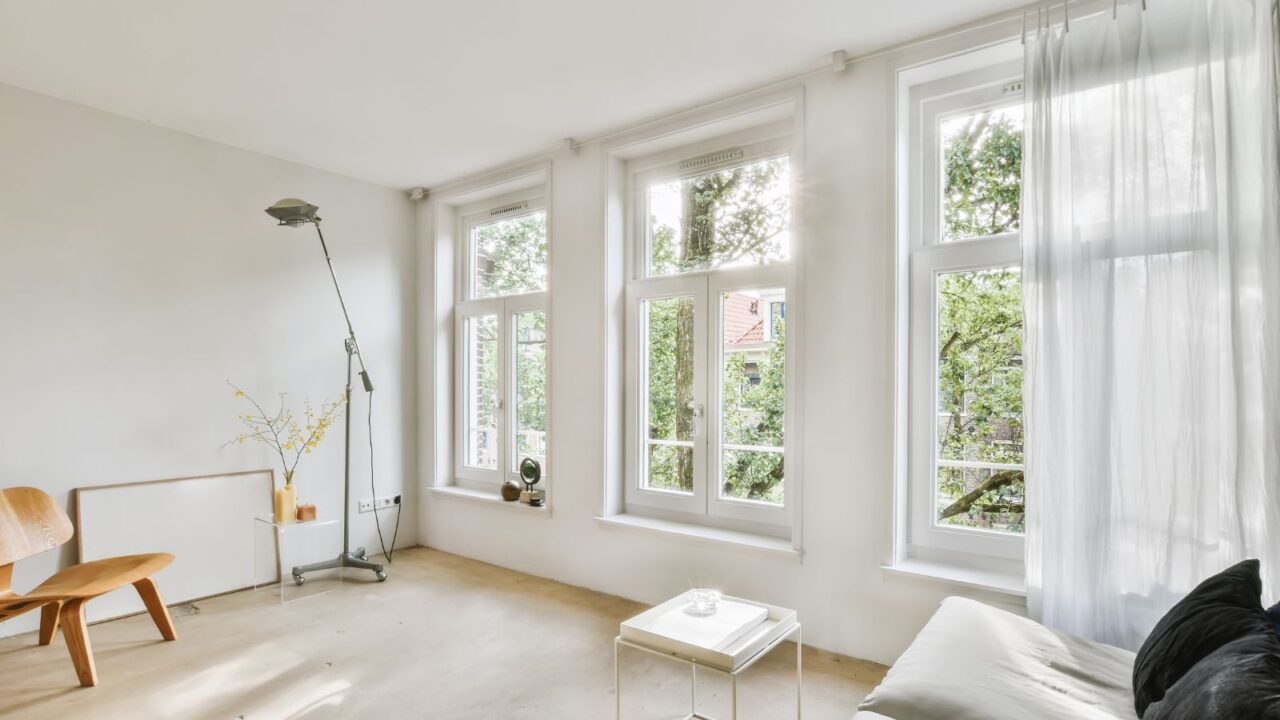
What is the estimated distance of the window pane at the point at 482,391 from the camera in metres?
4.60

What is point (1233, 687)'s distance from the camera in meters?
1.14

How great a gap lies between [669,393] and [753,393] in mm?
537

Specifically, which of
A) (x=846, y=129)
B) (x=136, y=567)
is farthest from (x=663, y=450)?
(x=136, y=567)

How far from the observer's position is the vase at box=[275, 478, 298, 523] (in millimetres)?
3697

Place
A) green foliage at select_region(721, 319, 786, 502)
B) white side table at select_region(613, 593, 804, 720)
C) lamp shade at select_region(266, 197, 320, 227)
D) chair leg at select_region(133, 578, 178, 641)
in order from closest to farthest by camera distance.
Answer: white side table at select_region(613, 593, 804, 720) → chair leg at select_region(133, 578, 178, 641) → green foliage at select_region(721, 319, 786, 502) → lamp shade at select_region(266, 197, 320, 227)

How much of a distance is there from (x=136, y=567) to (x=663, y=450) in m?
2.53

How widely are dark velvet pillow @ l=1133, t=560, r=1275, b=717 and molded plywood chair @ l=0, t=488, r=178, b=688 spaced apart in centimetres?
353

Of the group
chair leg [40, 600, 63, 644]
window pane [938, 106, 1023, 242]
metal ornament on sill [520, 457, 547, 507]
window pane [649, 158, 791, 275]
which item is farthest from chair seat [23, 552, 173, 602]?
window pane [938, 106, 1023, 242]

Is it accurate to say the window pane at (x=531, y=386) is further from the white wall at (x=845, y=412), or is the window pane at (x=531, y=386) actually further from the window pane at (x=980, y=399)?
the window pane at (x=980, y=399)

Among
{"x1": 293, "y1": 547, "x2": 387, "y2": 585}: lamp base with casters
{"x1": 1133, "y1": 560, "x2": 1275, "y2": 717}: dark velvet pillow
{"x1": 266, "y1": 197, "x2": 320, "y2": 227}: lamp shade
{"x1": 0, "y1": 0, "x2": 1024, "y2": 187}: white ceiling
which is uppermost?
{"x1": 0, "y1": 0, "x2": 1024, "y2": 187}: white ceiling

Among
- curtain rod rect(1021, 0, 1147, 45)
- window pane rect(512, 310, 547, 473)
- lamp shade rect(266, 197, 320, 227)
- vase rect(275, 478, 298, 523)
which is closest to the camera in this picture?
curtain rod rect(1021, 0, 1147, 45)

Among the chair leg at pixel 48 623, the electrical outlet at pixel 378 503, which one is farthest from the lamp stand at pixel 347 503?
the chair leg at pixel 48 623

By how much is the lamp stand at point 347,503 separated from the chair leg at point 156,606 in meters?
0.85

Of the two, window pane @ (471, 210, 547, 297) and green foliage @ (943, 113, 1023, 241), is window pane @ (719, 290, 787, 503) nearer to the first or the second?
green foliage @ (943, 113, 1023, 241)
